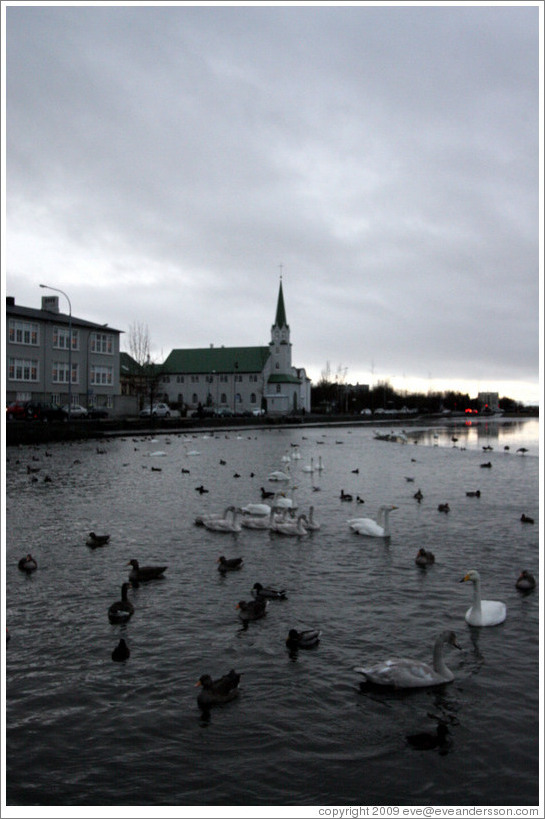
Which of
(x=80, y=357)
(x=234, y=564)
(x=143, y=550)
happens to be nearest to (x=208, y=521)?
(x=143, y=550)

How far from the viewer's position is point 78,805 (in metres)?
6.07

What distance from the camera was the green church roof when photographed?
149m

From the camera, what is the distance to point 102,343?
277 ft

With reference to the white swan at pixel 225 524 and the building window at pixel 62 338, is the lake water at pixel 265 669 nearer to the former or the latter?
the white swan at pixel 225 524

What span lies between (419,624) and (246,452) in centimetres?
3602

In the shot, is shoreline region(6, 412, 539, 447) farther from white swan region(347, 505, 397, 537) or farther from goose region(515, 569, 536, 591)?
goose region(515, 569, 536, 591)

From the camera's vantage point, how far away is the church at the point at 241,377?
147000 mm

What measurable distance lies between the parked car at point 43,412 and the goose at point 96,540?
156 ft

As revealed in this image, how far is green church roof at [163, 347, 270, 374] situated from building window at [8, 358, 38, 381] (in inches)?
A: 2969

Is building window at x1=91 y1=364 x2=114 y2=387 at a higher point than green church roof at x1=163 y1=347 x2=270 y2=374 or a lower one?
lower

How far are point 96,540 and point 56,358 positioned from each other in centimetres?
6511

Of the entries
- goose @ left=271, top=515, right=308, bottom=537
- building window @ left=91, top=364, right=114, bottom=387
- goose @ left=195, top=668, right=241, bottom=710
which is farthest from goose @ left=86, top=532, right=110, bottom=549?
building window @ left=91, top=364, right=114, bottom=387

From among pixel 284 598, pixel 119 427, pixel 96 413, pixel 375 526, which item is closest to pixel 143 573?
pixel 284 598

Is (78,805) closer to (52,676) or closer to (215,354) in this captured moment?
(52,676)
